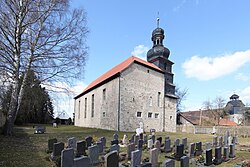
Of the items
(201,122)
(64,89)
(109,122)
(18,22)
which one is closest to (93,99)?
(109,122)

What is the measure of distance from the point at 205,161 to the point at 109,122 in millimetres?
16984

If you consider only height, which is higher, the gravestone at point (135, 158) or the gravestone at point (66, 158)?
the gravestone at point (66, 158)

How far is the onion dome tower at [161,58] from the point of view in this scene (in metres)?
30.3

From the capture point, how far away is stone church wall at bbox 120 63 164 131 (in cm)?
2323

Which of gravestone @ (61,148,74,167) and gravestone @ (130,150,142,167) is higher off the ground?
gravestone @ (61,148,74,167)

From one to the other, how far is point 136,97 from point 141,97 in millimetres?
866

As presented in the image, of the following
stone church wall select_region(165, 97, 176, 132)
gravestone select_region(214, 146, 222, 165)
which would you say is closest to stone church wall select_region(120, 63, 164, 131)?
stone church wall select_region(165, 97, 176, 132)

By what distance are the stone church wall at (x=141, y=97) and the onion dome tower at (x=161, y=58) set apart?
116 inches

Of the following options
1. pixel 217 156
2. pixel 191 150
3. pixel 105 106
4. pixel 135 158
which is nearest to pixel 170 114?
pixel 105 106

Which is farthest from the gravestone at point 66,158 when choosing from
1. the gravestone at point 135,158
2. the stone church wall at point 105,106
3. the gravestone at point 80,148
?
the stone church wall at point 105,106

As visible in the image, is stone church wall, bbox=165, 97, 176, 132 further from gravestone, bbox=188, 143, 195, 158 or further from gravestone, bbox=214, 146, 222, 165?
gravestone, bbox=214, 146, 222, 165

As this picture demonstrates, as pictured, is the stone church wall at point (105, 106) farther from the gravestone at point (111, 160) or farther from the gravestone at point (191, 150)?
the gravestone at point (111, 160)

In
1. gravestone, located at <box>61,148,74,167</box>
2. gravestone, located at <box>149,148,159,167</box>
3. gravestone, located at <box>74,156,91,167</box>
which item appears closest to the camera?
gravestone, located at <box>74,156,91,167</box>

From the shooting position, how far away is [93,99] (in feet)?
103
